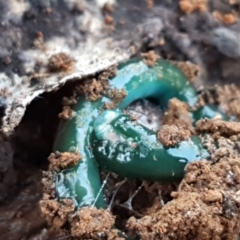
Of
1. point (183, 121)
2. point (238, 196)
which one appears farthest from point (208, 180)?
point (183, 121)

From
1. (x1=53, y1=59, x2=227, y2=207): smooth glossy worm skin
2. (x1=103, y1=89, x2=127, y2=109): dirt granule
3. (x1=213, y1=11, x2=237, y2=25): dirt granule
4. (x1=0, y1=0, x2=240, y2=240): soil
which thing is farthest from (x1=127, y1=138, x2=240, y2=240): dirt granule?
(x1=213, y1=11, x2=237, y2=25): dirt granule

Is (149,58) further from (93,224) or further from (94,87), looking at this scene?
(93,224)

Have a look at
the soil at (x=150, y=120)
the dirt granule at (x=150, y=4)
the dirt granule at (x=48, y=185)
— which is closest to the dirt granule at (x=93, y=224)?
the soil at (x=150, y=120)

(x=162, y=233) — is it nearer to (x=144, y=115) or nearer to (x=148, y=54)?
(x=144, y=115)

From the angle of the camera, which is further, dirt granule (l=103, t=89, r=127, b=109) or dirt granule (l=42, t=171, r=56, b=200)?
dirt granule (l=103, t=89, r=127, b=109)

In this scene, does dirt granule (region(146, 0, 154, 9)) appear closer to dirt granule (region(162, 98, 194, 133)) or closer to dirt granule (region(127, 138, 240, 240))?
dirt granule (region(162, 98, 194, 133))

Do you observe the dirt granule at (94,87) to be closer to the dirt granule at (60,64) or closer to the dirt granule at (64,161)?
the dirt granule at (60,64)

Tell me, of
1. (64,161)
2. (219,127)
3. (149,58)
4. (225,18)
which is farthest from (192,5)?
(64,161)
